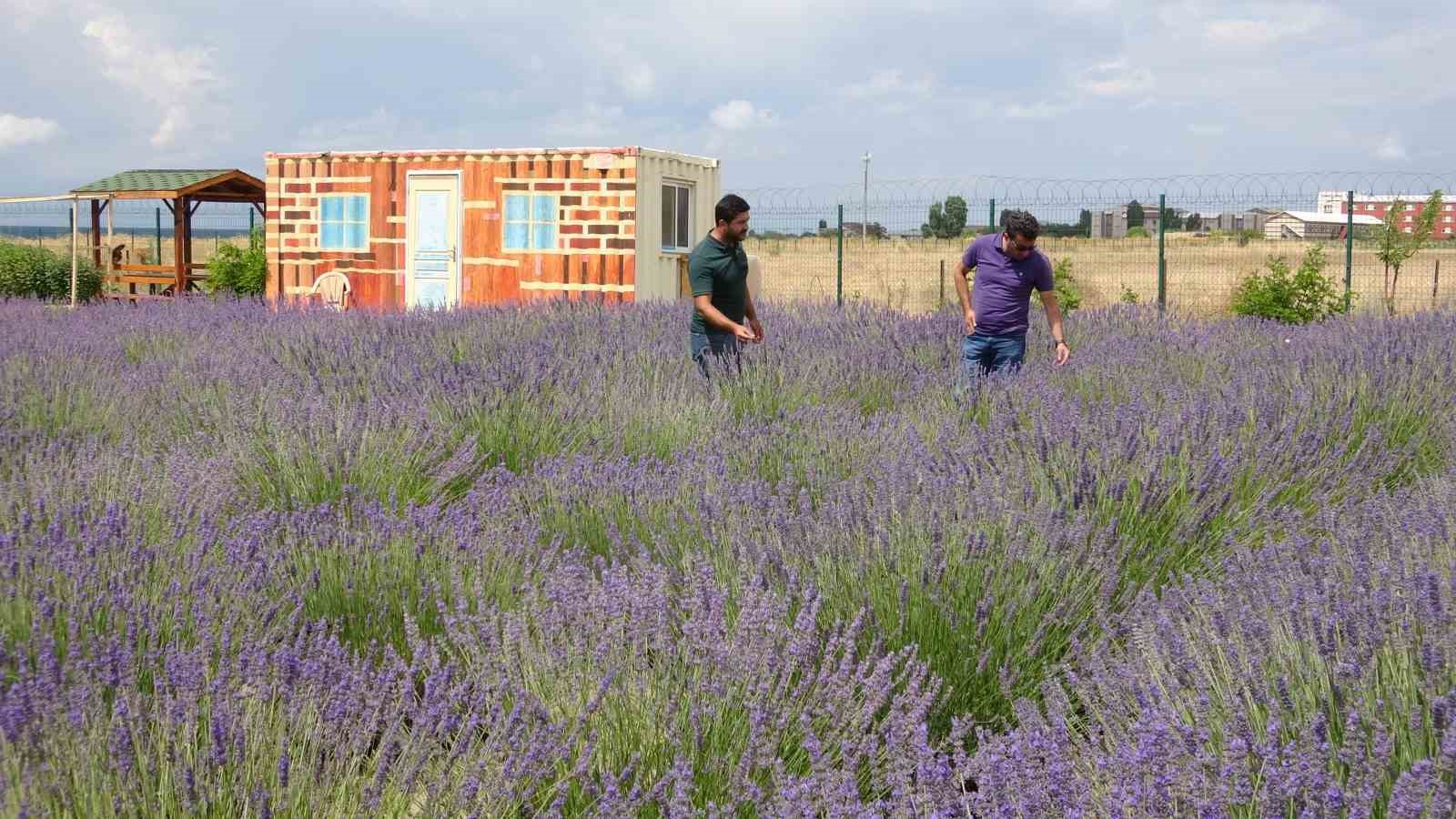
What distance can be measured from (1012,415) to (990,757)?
315 cm

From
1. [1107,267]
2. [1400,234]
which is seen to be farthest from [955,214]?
[1107,267]

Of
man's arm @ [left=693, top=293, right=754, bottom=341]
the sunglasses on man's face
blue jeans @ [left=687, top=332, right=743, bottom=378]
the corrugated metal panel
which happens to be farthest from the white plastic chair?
the sunglasses on man's face

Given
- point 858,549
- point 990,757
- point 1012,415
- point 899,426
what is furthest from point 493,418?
point 990,757

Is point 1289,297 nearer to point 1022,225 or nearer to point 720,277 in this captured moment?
point 1022,225

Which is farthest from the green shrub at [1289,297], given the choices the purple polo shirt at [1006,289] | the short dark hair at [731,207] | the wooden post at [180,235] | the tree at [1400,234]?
the wooden post at [180,235]

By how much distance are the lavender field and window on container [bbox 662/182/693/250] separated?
29.3 ft

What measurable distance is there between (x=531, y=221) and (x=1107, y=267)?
2426 cm

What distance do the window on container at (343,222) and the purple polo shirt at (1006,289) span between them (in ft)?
34.6

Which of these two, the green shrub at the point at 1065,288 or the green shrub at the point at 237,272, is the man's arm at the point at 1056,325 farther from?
the green shrub at the point at 237,272

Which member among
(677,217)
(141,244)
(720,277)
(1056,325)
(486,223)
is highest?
(141,244)

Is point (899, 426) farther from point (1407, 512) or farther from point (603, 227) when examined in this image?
point (603, 227)

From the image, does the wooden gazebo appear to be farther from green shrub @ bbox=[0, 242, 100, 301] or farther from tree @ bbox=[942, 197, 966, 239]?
tree @ bbox=[942, 197, 966, 239]

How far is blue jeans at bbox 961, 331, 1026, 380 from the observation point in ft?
21.7

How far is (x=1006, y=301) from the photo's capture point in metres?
6.55
